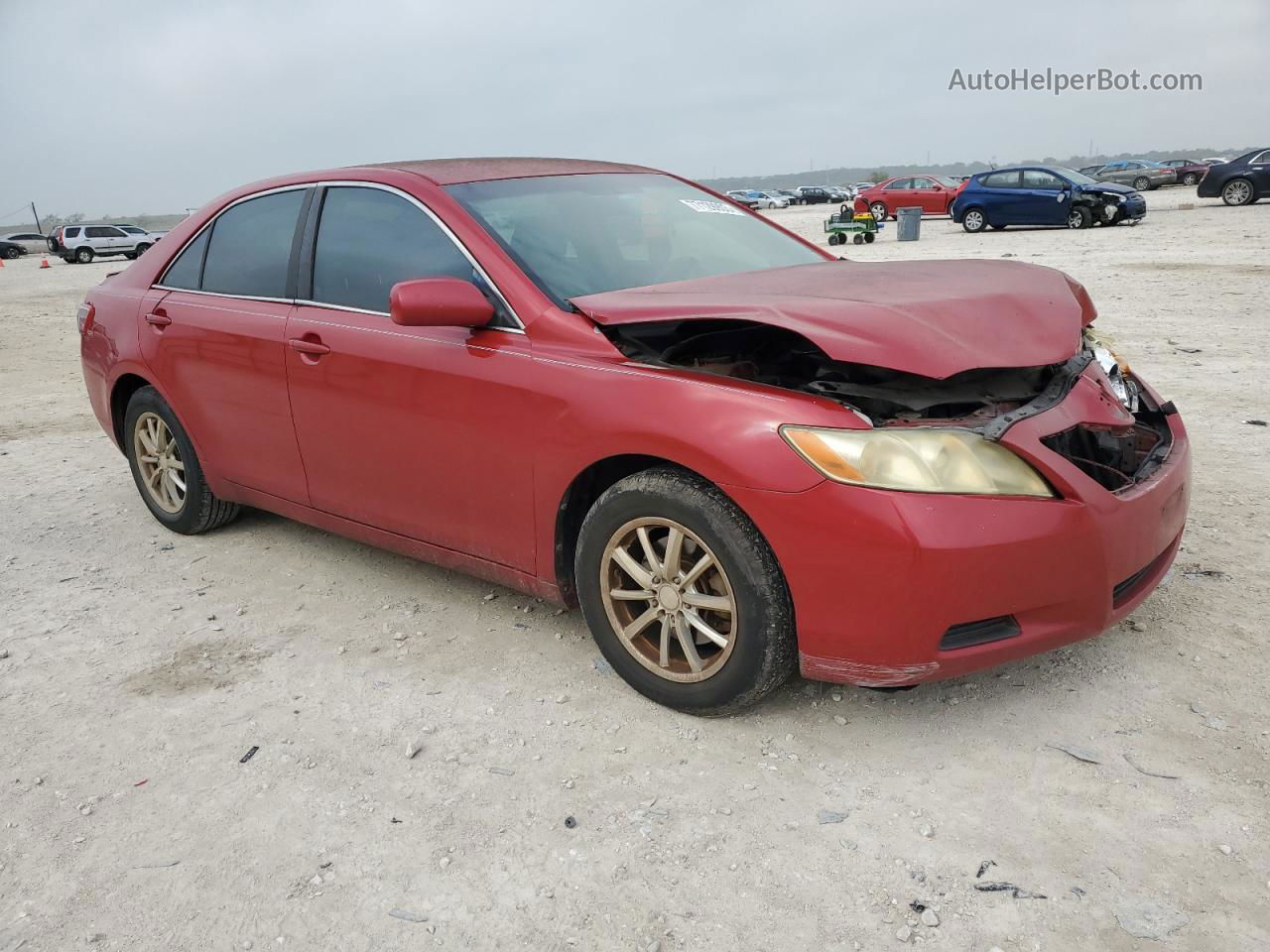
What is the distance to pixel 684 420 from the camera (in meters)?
2.70

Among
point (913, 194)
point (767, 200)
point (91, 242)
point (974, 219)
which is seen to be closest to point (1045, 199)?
point (974, 219)

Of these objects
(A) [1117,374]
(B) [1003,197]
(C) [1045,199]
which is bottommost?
(A) [1117,374]

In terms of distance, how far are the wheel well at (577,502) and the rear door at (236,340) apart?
1362mm

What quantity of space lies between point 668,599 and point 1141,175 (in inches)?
1586

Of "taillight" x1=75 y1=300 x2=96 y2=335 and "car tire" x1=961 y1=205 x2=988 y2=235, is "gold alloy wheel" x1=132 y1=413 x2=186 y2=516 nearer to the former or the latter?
"taillight" x1=75 y1=300 x2=96 y2=335

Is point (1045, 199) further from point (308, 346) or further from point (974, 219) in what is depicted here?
point (308, 346)

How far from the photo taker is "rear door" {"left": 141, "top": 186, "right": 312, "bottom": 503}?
3.93 m

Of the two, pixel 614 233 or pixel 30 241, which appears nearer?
pixel 614 233

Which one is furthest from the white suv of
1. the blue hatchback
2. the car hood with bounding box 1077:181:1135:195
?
the car hood with bounding box 1077:181:1135:195

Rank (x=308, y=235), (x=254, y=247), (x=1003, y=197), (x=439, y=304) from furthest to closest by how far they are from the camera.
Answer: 1. (x=1003, y=197)
2. (x=254, y=247)
3. (x=308, y=235)
4. (x=439, y=304)

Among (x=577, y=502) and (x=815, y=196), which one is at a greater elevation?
(x=815, y=196)

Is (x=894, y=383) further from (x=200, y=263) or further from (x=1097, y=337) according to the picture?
(x=200, y=263)

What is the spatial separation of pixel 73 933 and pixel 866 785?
190 cm

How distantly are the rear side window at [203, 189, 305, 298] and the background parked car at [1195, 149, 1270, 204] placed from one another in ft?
84.2
